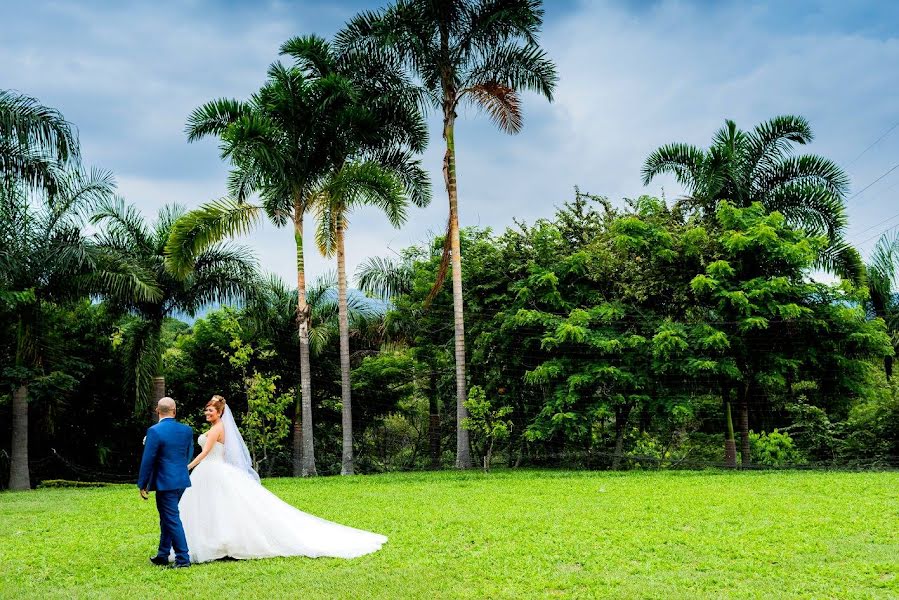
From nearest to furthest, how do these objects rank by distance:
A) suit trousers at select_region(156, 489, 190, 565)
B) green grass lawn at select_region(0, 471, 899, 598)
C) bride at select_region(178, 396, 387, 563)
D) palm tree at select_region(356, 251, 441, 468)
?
green grass lawn at select_region(0, 471, 899, 598) → suit trousers at select_region(156, 489, 190, 565) → bride at select_region(178, 396, 387, 563) → palm tree at select_region(356, 251, 441, 468)

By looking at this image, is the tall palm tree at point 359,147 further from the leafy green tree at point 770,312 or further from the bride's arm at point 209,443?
the bride's arm at point 209,443

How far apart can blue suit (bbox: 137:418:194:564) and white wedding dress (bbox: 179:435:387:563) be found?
0.75 feet

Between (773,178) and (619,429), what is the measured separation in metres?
7.88

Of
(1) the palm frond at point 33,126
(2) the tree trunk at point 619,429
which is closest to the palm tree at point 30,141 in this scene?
(1) the palm frond at point 33,126

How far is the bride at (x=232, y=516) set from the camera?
8.07m

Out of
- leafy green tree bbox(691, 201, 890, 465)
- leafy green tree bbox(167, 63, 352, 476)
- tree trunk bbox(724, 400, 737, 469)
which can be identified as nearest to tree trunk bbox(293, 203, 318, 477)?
leafy green tree bbox(167, 63, 352, 476)

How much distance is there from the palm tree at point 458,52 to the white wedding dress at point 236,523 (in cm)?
1245

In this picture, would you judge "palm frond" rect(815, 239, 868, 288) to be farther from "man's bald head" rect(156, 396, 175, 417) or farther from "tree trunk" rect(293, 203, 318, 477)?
"man's bald head" rect(156, 396, 175, 417)

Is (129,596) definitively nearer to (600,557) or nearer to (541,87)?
(600,557)

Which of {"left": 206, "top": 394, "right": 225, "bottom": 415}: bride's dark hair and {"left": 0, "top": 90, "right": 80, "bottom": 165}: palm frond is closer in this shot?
{"left": 206, "top": 394, "right": 225, "bottom": 415}: bride's dark hair

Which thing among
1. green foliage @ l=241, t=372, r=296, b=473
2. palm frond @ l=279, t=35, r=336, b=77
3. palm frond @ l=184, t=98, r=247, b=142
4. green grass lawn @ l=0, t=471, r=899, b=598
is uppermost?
palm frond @ l=279, t=35, r=336, b=77

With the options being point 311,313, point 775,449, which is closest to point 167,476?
point 775,449

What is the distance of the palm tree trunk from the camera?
66.6 ft

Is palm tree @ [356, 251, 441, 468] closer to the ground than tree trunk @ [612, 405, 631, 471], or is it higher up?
higher up
